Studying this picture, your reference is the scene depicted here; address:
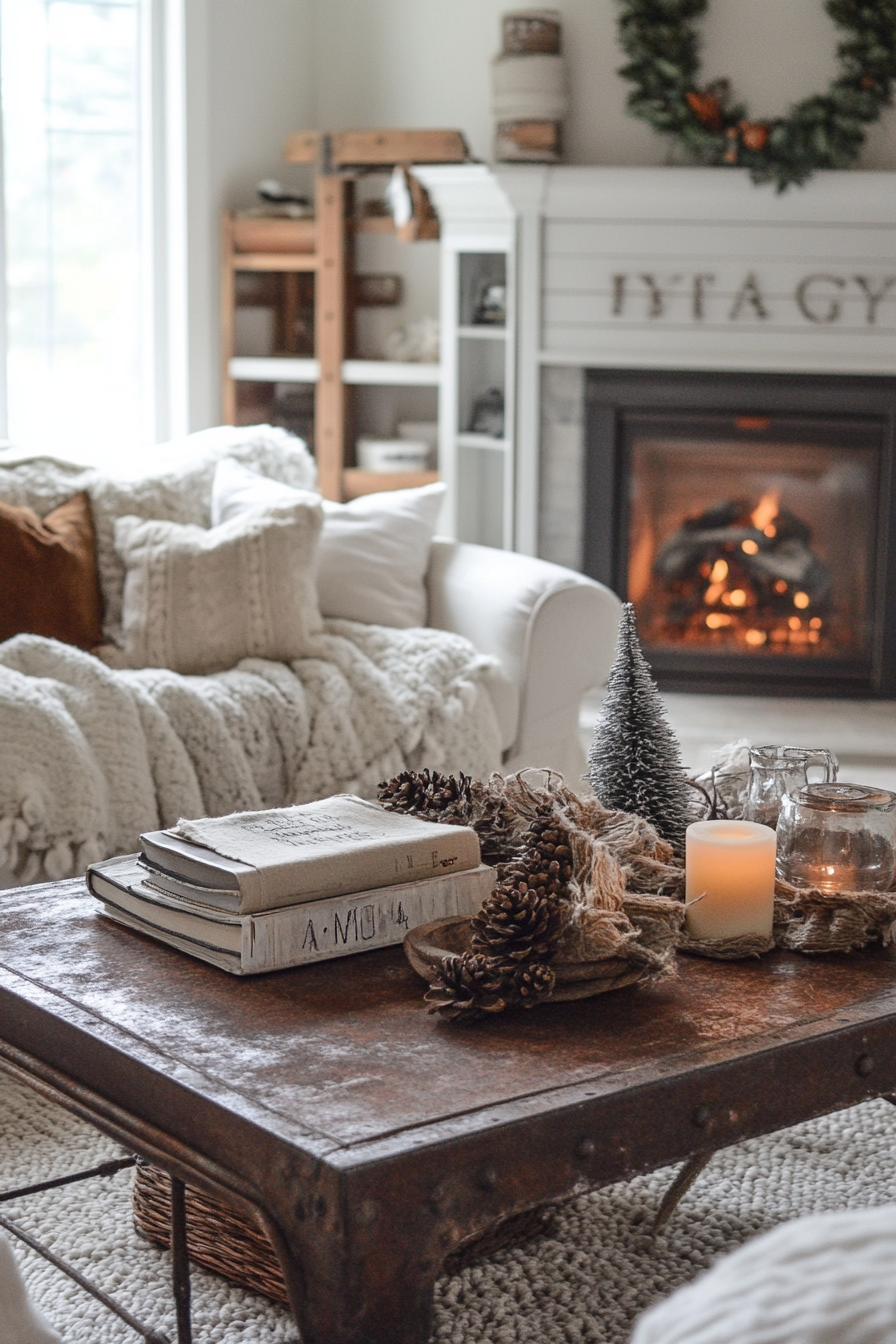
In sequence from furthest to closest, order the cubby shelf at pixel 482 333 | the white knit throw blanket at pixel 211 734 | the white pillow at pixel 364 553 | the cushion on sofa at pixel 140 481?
the cubby shelf at pixel 482 333 → the white pillow at pixel 364 553 → the cushion on sofa at pixel 140 481 → the white knit throw blanket at pixel 211 734

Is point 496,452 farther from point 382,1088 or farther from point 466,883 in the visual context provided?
point 382,1088

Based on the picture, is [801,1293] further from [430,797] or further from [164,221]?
[164,221]

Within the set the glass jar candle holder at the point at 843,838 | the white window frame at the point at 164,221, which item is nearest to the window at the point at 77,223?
the white window frame at the point at 164,221

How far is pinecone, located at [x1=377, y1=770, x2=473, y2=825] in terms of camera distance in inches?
62.9

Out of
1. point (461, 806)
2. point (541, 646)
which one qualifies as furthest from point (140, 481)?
point (461, 806)

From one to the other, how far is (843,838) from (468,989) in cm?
47

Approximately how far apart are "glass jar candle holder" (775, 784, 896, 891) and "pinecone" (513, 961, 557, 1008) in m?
0.39

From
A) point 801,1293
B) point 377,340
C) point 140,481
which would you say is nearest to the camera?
point 801,1293

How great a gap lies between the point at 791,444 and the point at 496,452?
89 cm

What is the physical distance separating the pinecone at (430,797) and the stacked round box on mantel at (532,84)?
3150 mm

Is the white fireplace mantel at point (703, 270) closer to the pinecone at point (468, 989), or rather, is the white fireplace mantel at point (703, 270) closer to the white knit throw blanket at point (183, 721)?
the white knit throw blanket at point (183, 721)

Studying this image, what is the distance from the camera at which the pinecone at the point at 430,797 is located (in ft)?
5.24

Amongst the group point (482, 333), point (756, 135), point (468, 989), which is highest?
point (756, 135)

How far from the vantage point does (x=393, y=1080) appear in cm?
114
